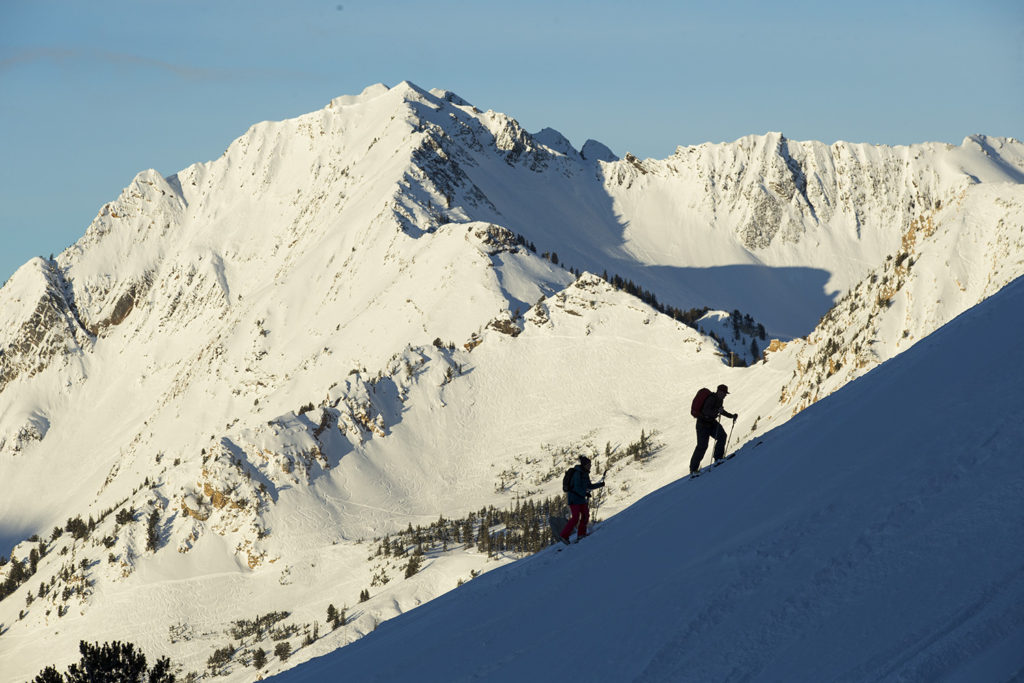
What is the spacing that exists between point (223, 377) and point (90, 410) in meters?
55.2

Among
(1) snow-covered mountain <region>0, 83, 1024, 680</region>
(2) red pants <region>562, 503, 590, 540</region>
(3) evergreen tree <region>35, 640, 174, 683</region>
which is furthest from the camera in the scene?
(1) snow-covered mountain <region>0, 83, 1024, 680</region>

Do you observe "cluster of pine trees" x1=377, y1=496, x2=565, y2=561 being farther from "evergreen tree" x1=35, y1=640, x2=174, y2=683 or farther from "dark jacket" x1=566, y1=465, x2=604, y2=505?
"dark jacket" x1=566, y1=465, x2=604, y2=505

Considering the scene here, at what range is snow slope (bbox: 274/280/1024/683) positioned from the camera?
39.3 ft

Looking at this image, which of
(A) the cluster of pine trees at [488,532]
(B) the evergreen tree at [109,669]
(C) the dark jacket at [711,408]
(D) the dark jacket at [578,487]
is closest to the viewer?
(D) the dark jacket at [578,487]

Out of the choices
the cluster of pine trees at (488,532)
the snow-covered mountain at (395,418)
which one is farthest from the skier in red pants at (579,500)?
the cluster of pine trees at (488,532)

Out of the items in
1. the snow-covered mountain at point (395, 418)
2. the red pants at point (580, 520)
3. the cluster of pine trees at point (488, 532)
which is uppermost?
the snow-covered mountain at point (395, 418)

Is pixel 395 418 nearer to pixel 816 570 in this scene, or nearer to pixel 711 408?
pixel 711 408

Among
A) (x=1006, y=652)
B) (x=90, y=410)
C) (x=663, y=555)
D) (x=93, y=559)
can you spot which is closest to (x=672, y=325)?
(x=93, y=559)

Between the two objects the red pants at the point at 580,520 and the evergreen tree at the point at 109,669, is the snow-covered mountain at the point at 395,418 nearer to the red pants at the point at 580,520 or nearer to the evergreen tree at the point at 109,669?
the evergreen tree at the point at 109,669

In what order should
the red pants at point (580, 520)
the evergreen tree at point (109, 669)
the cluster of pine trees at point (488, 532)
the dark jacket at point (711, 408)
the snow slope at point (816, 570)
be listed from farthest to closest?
the cluster of pine trees at point (488, 532) → the evergreen tree at point (109, 669) → the dark jacket at point (711, 408) → the red pants at point (580, 520) → the snow slope at point (816, 570)

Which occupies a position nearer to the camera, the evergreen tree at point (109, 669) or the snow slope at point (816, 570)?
the snow slope at point (816, 570)

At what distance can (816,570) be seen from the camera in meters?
14.0

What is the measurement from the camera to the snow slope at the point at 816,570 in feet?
39.3

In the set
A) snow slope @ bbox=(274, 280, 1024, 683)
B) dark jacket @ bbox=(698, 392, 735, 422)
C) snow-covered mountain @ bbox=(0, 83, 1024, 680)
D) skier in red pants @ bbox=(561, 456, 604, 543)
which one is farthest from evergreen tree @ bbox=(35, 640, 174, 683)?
dark jacket @ bbox=(698, 392, 735, 422)
